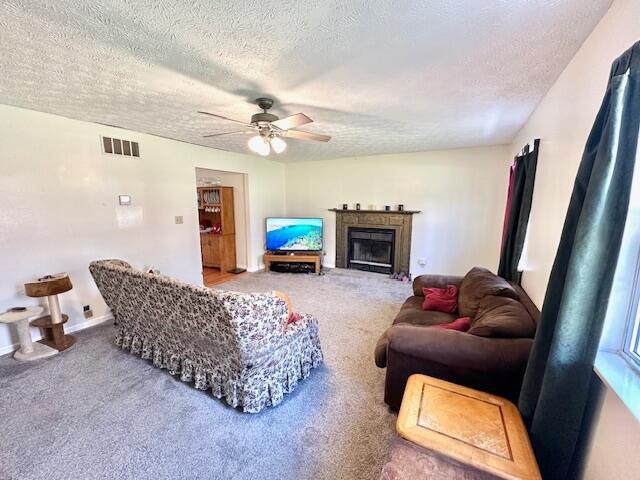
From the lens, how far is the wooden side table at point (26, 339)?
245 cm

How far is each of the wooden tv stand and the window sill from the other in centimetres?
439

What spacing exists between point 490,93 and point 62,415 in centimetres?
410

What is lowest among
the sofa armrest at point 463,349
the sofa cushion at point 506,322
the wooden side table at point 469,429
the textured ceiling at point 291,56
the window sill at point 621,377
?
the wooden side table at point 469,429

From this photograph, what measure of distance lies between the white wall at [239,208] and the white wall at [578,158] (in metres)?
4.63

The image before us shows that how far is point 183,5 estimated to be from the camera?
1.23 m

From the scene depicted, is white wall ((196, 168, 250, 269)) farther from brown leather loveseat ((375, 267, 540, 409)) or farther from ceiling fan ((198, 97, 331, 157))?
brown leather loveseat ((375, 267, 540, 409))

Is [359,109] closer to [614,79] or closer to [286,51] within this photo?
[286,51]

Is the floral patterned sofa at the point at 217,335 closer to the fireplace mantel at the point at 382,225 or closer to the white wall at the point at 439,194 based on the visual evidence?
the fireplace mantel at the point at 382,225

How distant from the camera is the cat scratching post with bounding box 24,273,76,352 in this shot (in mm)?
2461

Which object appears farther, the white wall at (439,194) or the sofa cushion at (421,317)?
the white wall at (439,194)

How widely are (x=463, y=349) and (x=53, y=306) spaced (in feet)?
12.0

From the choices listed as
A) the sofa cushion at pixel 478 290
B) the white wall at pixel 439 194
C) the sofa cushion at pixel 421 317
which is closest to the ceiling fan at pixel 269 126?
the sofa cushion at pixel 421 317

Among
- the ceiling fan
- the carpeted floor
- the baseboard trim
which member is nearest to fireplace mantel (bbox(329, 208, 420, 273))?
the carpeted floor

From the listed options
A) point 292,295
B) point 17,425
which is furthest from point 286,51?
point 292,295
